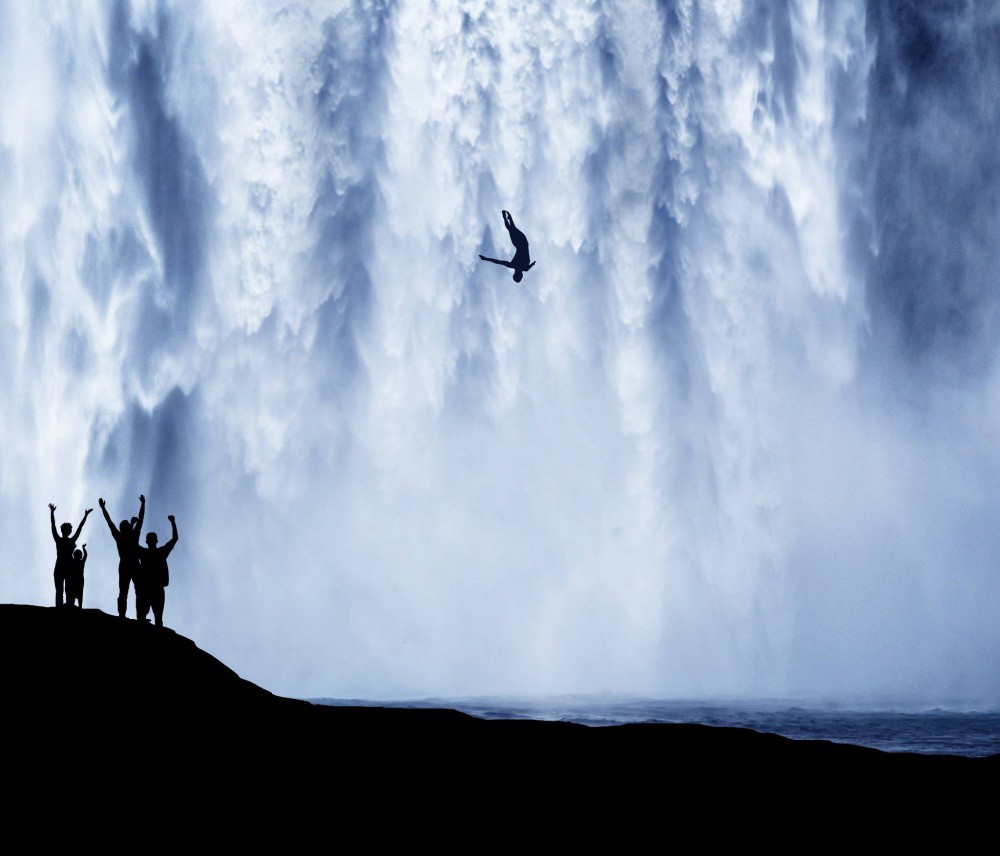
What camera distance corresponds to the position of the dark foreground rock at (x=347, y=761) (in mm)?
13047

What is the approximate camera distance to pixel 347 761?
14.3m

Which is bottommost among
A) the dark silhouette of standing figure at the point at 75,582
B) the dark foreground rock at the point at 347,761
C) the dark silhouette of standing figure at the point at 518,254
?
the dark foreground rock at the point at 347,761

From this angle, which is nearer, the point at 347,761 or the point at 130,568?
the point at 347,761

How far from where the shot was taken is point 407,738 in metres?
14.9

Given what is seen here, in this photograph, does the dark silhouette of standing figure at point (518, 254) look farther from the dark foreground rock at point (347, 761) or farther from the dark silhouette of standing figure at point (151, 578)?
the dark foreground rock at point (347, 761)

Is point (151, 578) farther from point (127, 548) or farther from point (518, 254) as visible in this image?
point (518, 254)

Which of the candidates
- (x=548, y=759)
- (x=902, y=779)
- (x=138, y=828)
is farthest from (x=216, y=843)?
(x=902, y=779)

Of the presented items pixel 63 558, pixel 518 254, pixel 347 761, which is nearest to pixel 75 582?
pixel 63 558

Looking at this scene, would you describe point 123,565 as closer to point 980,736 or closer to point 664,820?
point 664,820

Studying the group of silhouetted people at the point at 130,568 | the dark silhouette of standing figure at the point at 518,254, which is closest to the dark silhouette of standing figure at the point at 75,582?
the group of silhouetted people at the point at 130,568

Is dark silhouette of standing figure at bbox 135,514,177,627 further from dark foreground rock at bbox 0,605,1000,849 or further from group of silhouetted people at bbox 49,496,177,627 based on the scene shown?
dark foreground rock at bbox 0,605,1000,849

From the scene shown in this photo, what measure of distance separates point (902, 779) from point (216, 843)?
8.76 m

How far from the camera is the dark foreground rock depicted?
514 inches

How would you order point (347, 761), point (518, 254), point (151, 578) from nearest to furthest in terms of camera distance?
1. point (347, 761)
2. point (151, 578)
3. point (518, 254)
